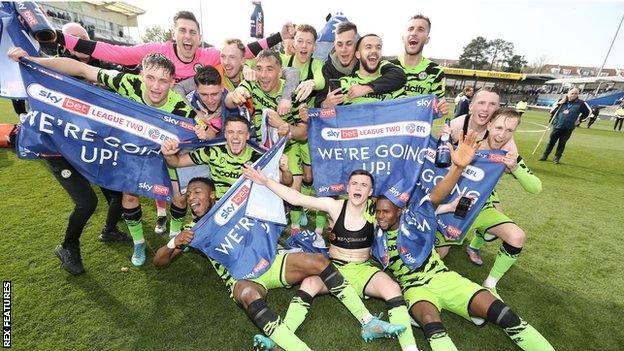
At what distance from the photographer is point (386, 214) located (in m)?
3.79

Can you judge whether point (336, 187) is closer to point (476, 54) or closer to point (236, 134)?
point (236, 134)

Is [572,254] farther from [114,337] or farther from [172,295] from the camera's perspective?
[114,337]

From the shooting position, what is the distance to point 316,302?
3.83m

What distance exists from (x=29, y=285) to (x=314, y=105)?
13.4 feet

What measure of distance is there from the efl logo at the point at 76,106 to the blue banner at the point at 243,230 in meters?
1.85

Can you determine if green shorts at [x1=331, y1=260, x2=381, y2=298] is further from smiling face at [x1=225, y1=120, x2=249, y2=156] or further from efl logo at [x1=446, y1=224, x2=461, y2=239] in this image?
smiling face at [x1=225, y1=120, x2=249, y2=156]

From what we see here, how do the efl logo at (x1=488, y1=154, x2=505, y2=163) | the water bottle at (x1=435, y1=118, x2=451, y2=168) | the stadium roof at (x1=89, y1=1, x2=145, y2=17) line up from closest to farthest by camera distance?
1. the efl logo at (x1=488, y1=154, x2=505, y2=163)
2. the water bottle at (x1=435, y1=118, x2=451, y2=168)
3. the stadium roof at (x1=89, y1=1, x2=145, y2=17)

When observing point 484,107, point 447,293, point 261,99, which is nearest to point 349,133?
point 261,99

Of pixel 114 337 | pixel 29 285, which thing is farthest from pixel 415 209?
pixel 29 285

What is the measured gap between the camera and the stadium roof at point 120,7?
51.6 m

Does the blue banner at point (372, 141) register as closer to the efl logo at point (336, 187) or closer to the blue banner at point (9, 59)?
the efl logo at point (336, 187)

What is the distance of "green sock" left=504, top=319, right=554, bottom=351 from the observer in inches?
118

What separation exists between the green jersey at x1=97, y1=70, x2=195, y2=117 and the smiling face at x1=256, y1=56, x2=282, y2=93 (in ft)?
3.20

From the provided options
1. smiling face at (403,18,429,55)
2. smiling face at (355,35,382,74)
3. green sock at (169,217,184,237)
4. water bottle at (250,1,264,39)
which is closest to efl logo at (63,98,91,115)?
green sock at (169,217,184,237)
